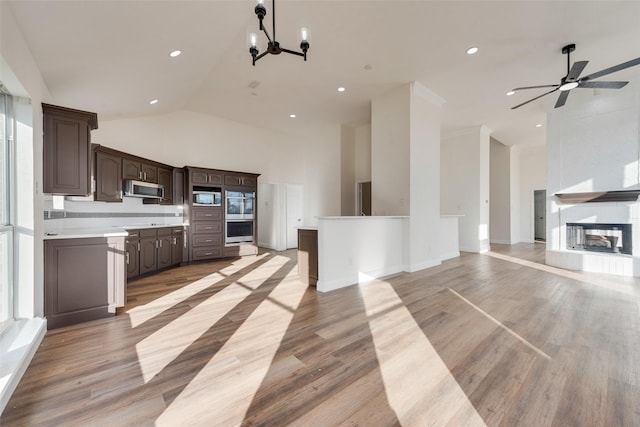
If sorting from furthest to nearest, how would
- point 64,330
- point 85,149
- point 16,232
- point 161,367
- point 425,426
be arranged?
1. point 85,149
2. point 64,330
3. point 16,232
4. point 161,367
5. point 425,426

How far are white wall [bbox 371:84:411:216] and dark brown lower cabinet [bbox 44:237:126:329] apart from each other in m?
4.31

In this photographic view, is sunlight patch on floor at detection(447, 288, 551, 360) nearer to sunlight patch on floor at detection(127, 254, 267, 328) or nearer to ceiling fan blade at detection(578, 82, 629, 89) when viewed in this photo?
ceiling fan blade at detection(578, 82, 629, 89)

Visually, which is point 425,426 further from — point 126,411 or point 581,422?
point 126,411

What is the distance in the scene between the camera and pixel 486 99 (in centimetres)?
559

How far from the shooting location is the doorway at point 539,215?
10359 millimetres

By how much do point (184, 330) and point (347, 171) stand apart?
6493 mm

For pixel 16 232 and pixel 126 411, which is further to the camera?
pixel 16 232

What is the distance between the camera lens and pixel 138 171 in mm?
4773

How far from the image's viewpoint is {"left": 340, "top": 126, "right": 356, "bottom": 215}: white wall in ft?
26.0

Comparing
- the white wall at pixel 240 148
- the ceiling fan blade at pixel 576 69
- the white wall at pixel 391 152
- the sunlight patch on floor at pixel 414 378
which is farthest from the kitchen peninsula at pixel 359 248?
the white wall at pixel 240 148

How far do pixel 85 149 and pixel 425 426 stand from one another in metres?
3.90

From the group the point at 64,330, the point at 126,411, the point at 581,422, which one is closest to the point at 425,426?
the point at 581,422

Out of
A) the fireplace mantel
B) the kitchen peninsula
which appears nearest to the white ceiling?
the fireplace mantel

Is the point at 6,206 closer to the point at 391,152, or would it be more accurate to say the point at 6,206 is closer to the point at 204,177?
the point at 204,177
